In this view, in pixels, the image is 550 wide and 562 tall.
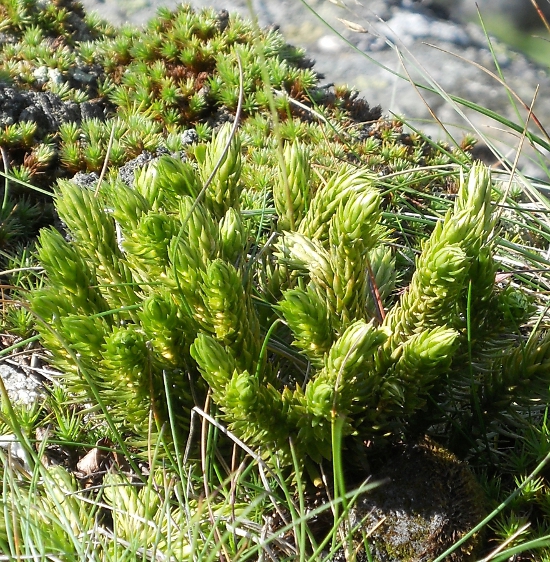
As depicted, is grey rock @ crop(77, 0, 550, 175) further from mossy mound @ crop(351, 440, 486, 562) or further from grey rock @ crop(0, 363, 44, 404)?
grey rock @ crop(0, 363, 44, 404)

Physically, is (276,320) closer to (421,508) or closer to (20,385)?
(421,508)

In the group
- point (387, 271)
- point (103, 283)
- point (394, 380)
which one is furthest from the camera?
point (387, 271)

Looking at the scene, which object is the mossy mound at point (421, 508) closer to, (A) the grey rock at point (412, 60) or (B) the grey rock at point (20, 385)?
(B) the grey rock at point (20, 385)

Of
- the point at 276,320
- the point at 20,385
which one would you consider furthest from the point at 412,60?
the point at 20,385

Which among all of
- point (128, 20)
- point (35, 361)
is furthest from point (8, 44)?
point (35, 361)

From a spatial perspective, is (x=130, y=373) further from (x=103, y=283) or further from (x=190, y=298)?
(x=103, y=283)

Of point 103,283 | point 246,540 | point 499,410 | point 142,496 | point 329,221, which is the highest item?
point 329,221

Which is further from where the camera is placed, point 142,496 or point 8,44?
point 8,44

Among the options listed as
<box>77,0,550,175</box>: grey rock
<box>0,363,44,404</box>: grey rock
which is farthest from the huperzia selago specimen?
<box>77,0,550,175</box>: grey rock

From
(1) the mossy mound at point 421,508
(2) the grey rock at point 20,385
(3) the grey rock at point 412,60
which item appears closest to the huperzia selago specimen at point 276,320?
(1) the mossy mound at point 421,508
